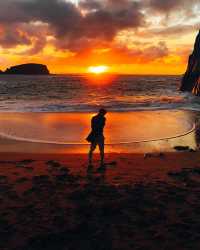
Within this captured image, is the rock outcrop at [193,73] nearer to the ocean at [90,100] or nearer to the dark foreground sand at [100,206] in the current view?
the ocean at [90,100]

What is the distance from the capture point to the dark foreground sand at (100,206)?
5930mm

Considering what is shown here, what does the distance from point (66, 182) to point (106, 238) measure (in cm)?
344

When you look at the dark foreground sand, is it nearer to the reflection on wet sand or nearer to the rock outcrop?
the reflection on wet sand

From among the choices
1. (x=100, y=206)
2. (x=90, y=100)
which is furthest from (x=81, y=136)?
(x=90, y=100)

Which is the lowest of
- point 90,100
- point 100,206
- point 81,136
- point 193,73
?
point 100,206

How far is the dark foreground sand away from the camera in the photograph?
5.93 metres

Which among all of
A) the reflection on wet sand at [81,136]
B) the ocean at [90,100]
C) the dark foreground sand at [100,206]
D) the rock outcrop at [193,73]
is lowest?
the dark foreground sand at [100,206]

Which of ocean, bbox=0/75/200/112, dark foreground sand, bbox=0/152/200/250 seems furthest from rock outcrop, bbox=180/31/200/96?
dark foreground sand, bbox=0/152/200/250

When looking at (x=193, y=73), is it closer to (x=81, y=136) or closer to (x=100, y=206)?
(x=81, y=136)

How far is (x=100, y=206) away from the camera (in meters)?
7.37

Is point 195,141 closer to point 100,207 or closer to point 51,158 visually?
point 51,158

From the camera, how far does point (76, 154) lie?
1323cm

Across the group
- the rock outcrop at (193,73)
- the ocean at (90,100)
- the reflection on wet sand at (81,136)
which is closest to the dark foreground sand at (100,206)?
the reflection on wet sand at (81,136)

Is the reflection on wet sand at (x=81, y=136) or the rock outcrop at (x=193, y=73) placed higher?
the rock outcrop at (x=193, y=73)
